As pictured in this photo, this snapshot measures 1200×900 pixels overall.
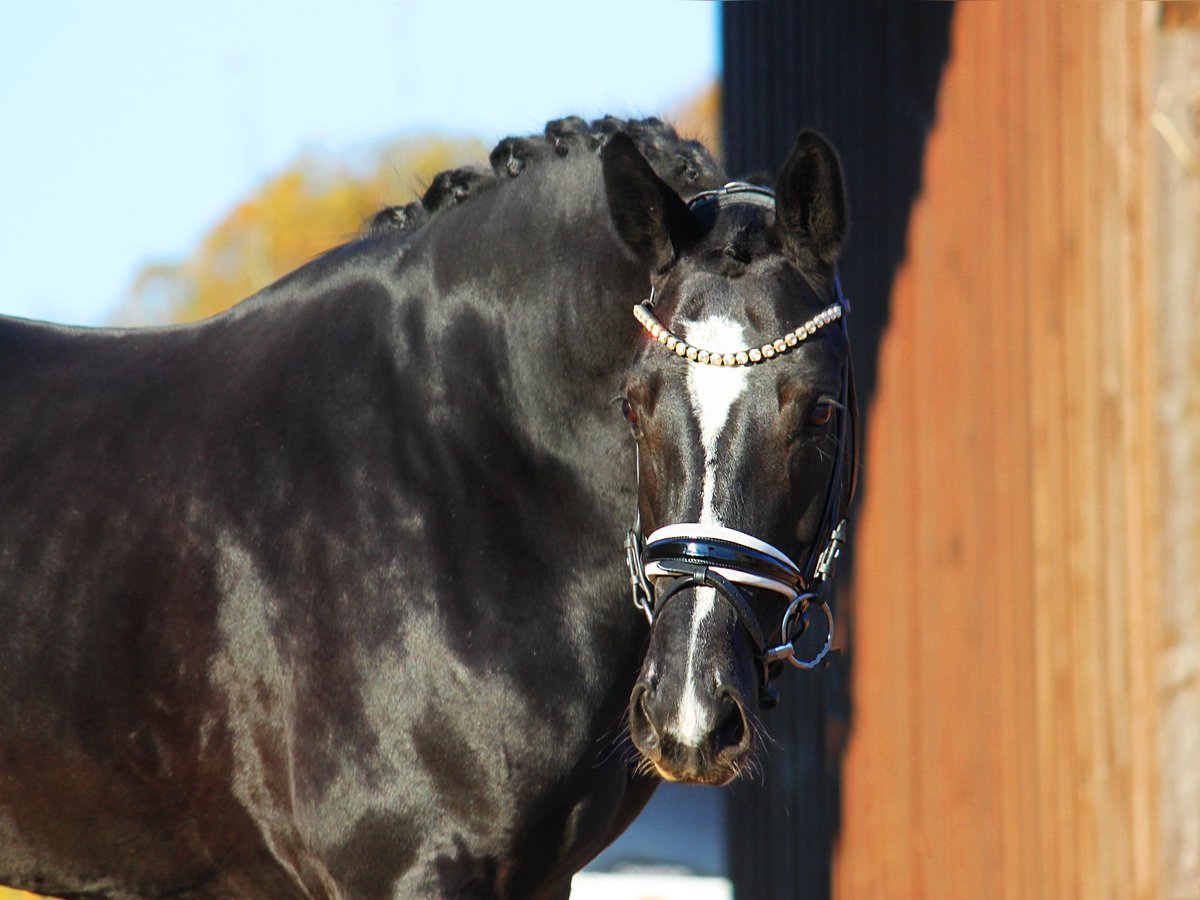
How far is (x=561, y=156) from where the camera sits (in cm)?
315

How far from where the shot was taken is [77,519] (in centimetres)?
313

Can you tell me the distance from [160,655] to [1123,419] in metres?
2.56

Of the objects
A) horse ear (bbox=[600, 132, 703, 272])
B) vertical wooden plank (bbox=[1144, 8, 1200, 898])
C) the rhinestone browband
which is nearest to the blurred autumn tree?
horse ear (bbox=[600, 132, 703, 272])

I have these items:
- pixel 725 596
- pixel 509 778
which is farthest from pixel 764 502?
pixel 509 778

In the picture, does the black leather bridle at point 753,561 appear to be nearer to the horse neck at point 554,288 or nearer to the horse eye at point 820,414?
the horse eye at point 820,414

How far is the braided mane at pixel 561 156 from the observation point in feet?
10.2

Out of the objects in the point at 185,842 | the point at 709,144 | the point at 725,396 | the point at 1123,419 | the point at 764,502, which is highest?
the point at 709,144

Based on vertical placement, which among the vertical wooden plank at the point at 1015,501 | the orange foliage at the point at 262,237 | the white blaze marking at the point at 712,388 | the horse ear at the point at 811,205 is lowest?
the orange foliage at the point at 262,237

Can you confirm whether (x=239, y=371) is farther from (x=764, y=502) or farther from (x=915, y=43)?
(x=915, y=43)

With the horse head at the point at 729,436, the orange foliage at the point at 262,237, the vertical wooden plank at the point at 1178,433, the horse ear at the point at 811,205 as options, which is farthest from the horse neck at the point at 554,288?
the orange foliage at the point at 262,237

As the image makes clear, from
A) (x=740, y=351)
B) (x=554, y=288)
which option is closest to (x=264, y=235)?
(x=554, y=288)

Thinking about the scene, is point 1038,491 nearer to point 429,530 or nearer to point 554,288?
point 554,288

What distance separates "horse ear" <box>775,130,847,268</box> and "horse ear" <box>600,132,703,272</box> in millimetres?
200

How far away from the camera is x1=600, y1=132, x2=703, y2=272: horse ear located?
2.78 meters
